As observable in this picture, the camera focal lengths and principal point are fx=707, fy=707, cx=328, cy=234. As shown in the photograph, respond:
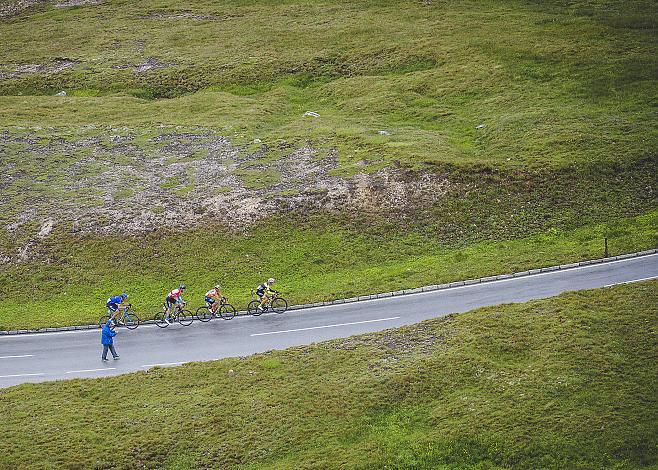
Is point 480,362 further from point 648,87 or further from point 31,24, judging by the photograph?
point 31,24

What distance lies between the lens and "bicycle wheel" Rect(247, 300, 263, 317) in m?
45.8

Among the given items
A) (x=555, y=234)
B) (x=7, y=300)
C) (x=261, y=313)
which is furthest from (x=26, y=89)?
(x=555, y=234)

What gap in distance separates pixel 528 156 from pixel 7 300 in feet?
144

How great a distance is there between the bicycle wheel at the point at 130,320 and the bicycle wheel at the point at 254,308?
285 inches

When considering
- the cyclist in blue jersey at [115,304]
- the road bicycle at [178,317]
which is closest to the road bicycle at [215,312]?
the road bicycle at [178,317]

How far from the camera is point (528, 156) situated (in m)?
62.5

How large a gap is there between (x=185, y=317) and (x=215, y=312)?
1.99 metres

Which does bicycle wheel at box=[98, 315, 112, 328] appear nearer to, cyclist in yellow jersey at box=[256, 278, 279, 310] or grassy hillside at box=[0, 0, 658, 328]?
grassy hillside at box=[0, 0, 658, 328]

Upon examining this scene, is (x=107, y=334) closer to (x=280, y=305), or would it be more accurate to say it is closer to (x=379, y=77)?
(x=280, y=305)

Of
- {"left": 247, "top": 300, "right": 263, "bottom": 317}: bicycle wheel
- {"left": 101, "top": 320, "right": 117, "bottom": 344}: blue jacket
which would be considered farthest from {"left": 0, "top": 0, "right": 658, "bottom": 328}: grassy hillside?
{"left": 101, "top": 320, "right": 117, "bottom": 344}: blue jacket

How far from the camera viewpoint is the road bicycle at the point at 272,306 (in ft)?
150

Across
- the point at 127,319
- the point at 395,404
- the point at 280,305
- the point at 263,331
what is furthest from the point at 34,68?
the point at 395,404

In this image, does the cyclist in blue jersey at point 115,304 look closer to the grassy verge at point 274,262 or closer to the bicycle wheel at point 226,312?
the grassy verge at point 274,262

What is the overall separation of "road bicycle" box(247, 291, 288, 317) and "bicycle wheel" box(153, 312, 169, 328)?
540cm
